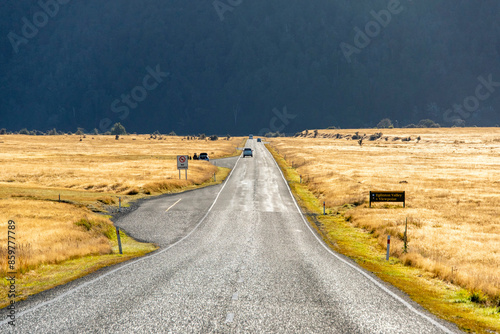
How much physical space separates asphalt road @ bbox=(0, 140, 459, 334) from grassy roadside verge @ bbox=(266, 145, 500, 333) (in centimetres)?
78

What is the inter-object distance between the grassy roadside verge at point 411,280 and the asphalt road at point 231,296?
0.78 meters

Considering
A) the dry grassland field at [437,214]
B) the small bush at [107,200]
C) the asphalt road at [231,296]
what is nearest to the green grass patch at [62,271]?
the asphalt road at [231,296]

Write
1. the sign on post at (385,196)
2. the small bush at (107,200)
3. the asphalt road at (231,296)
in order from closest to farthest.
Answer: the asphalt road at (231,296), the sign on post at (385,196), the small bush at (107,200)

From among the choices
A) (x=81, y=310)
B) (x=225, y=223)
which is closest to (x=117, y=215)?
(x=225, y=223)

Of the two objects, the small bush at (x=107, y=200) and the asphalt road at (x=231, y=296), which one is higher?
the small bush at (x=107, y=200)

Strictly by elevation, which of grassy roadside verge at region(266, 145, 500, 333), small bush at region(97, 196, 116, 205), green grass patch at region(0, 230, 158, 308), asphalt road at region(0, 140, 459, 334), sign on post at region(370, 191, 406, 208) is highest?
sign on post at region(370, 191, 406, 208)

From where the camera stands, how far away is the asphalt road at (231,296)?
923 centimetres

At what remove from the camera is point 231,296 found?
1116 cm

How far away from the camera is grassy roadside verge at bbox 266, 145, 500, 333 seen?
10.3m

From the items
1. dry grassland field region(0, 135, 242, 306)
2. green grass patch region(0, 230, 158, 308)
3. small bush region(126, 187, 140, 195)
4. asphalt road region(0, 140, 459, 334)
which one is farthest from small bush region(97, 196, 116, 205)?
green grass patch region(0, 230, 158, 308)

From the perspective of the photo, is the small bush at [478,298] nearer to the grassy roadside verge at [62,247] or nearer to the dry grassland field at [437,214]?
the dry grassland field at [437,214]

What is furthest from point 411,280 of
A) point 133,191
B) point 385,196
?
point 133,191

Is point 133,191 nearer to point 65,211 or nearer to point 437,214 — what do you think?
point 65,211

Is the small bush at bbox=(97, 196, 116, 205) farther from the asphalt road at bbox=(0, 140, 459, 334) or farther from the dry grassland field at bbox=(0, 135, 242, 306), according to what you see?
the asphalt road at bbox=(0, 140, 459, 334)
